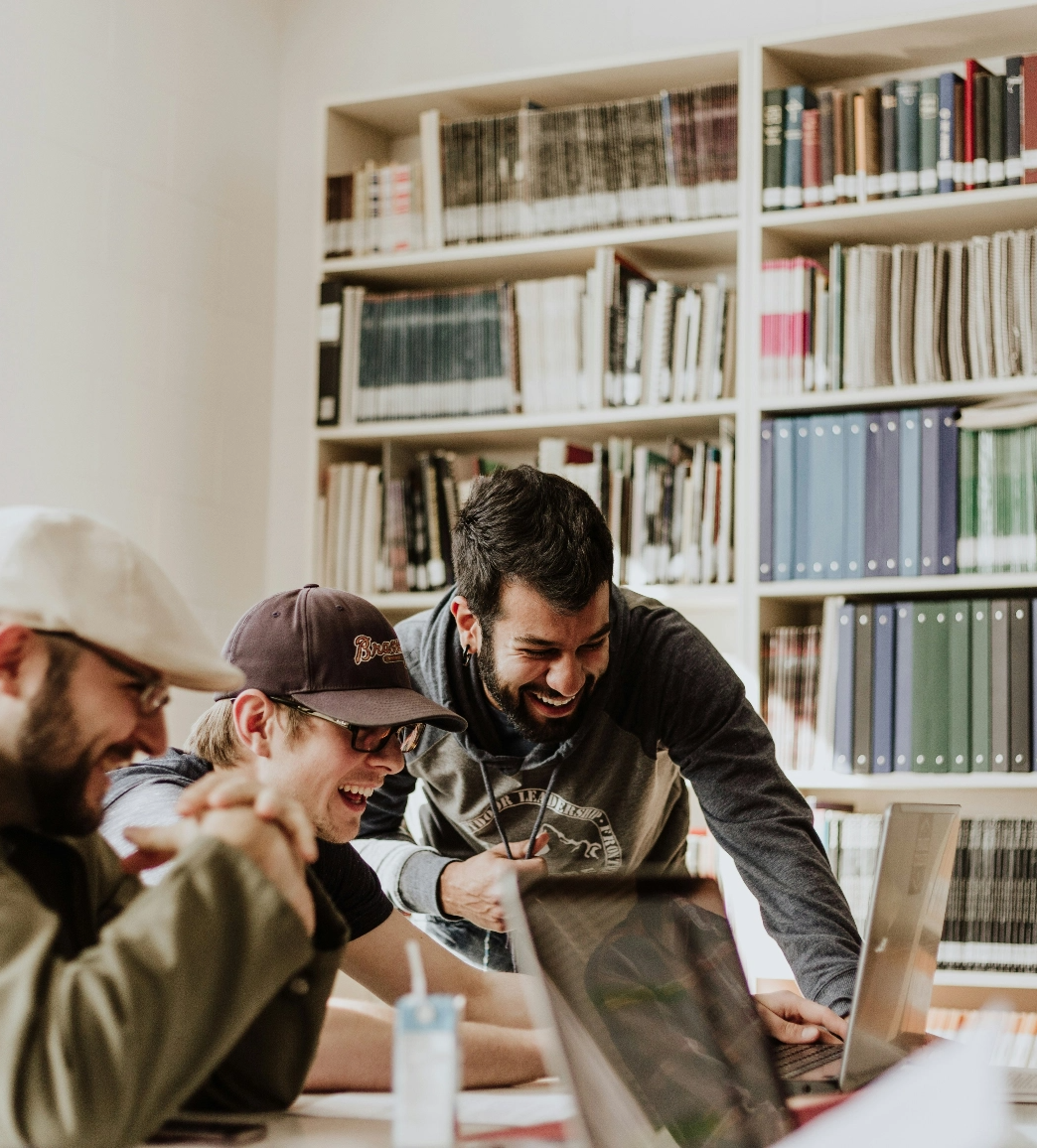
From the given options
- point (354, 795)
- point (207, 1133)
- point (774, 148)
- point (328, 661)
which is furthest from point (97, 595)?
point (774, 148)

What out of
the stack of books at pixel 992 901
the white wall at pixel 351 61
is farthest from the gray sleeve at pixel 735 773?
the white wall at pixel 351 61

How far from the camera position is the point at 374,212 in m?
3.26

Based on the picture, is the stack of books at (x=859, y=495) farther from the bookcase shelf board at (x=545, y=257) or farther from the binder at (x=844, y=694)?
the bookcase shelf board at (x=545, y=257)

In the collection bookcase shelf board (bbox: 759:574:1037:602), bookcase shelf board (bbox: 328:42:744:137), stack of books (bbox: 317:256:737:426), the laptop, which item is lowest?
the laptop

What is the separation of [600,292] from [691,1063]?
2165 mm

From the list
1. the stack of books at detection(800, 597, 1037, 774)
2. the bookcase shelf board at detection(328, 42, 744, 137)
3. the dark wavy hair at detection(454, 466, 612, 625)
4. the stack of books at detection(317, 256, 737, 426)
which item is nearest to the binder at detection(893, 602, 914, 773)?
the stack of books at detection(800, 597, 1037, 774)

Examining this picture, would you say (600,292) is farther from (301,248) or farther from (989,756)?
(989,756)

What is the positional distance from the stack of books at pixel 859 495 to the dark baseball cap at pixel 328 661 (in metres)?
1.34

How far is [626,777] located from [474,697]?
0.26 metres

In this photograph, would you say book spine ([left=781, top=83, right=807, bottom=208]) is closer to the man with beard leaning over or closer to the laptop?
the man with beard leaning over

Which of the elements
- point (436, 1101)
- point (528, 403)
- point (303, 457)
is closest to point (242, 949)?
point (436, 1101)

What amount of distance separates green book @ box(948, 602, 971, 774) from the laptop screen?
1.61 metres

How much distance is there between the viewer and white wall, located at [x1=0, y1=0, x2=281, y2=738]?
278 centimetres

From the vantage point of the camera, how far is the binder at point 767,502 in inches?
112
